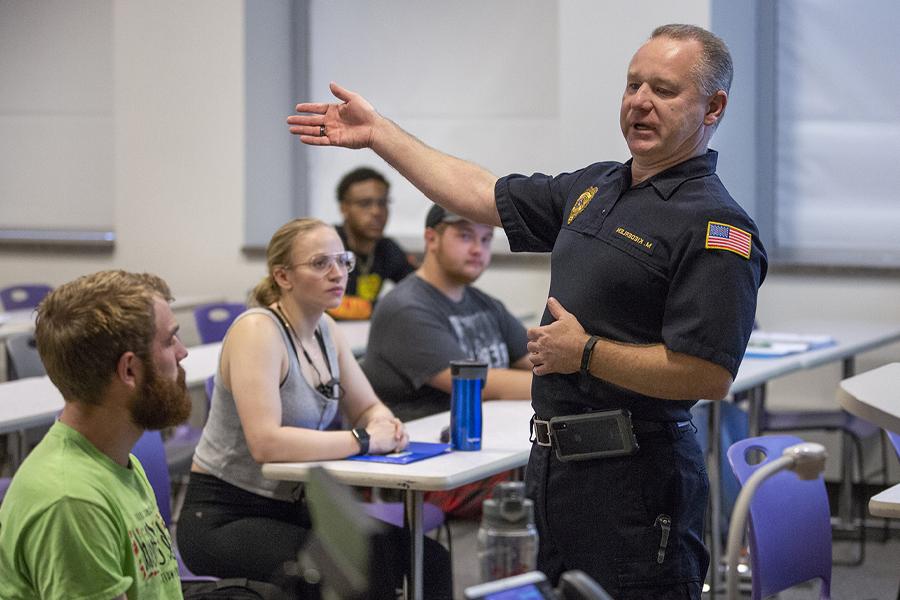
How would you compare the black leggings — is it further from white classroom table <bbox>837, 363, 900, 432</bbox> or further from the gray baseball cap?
white classroom table <bbox>837, 363, 900, 432</bbox>

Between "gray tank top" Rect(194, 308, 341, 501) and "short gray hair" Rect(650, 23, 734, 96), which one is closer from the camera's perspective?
"short gray hair" Rect(650, 23, 734, 96)

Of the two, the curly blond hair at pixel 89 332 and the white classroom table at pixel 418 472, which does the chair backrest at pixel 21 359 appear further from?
the curly blond hair at pixel 89 332

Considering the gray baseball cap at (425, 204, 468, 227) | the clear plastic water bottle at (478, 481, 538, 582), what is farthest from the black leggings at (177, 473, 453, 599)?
the clear plastic water bottle at (478, 481, 538, 582)

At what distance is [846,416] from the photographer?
4.69 m

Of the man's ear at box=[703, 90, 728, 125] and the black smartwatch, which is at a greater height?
the man's ear at box=[703, 90, 728, 125]

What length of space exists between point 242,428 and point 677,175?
51.5 inches

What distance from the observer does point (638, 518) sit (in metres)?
2.09

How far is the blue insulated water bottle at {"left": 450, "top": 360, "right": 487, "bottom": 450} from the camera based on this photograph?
2.89 meters

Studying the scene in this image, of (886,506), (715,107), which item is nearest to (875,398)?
(715,107)

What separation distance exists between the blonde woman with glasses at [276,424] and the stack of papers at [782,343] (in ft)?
5.67

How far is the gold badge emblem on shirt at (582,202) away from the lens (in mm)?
2186

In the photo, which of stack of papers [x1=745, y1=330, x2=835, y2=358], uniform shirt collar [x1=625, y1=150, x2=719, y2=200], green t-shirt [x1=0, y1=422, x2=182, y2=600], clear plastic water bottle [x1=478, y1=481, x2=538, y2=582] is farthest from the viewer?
stack of papers [x1=745, y1=330, x2=835, y2=358]

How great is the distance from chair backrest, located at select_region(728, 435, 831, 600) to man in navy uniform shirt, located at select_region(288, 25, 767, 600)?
346 millimetres

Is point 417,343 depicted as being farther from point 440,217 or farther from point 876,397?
point 876,397
